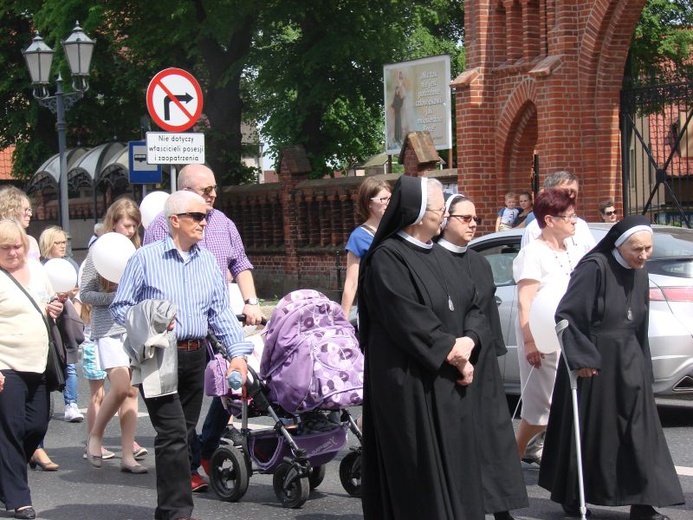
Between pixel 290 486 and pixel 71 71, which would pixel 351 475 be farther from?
pixel 71 71

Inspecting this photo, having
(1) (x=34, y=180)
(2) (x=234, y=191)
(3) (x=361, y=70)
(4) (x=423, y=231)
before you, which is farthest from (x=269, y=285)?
(4) (x=423, y=231)

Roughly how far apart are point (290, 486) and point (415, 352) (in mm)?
2304

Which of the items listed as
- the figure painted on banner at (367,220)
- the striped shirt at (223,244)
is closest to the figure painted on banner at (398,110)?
the striped shirt at (223,244)

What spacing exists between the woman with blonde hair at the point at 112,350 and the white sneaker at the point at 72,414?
8.16ft

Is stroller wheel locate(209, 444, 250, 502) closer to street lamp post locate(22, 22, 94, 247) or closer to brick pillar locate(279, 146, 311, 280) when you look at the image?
street lamp post locate(22, 22, 94, 247)

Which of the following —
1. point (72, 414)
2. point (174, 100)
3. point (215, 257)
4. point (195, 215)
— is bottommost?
point (72, 414)

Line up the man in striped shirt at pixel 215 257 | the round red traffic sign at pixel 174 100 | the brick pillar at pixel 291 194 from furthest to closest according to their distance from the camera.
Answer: the brick pillar at pixel 291 194 → the round red traffic sign at pixel 174 100 → the man in striped shirt at pixel 215 257

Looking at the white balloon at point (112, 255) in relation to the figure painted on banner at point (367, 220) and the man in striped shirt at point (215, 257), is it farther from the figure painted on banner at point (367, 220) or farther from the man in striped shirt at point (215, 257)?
the figure painted on banner at point (367, 220)

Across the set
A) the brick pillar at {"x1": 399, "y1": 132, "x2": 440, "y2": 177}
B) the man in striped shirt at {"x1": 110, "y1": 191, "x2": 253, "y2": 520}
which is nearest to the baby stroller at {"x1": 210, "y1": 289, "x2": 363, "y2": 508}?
the man in striped shirt at {"x1": 110, "y1": 191, "x2": 253, "y2": 520}

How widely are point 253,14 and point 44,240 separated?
1652 cm

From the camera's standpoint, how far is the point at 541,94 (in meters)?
19.2

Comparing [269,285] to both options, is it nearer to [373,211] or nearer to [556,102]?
[556,102]

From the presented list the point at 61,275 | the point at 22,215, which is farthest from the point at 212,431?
the point at 22,215

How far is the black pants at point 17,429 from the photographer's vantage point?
25.9 ft
